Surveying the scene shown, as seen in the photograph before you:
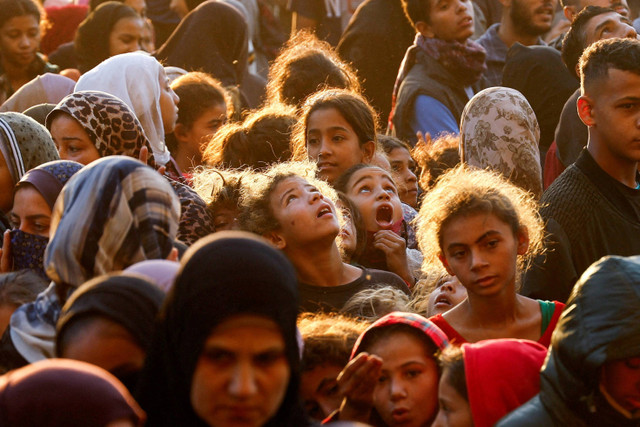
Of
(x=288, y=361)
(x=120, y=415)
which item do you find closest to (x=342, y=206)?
(x=288, y=361)

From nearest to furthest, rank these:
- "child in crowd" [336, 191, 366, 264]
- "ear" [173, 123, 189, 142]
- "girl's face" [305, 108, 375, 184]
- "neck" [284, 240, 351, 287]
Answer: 1. "neck" [284, 240, 351, 287]
2. "child in crowd" [336, 191, 366, 264]
3. "girl's face" [305, 108, 375, 184]
4. "ear" [173, 123, 189, 142]

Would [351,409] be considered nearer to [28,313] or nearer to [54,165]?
[28,313]

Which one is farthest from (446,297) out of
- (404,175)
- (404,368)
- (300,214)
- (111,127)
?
(404,175)

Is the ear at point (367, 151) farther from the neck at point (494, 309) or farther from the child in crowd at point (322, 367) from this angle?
the child in crowd at point (322, 367)

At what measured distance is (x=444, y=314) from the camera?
457cm

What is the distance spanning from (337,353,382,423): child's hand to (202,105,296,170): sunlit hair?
9.10 ft

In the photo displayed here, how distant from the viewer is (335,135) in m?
6.43

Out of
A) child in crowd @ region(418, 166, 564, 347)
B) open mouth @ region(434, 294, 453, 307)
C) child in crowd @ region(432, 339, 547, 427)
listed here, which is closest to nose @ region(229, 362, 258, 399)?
child in crowd @ region(432, 339, 547, 427)

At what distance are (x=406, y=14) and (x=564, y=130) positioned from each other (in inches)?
73.9

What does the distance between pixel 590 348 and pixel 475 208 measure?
148cm

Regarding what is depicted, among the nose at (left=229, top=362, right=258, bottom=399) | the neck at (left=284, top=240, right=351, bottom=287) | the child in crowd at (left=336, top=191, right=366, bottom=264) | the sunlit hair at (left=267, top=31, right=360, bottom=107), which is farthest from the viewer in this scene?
the sunlit hair at (left=267, top=31, right=360, bottom=107)

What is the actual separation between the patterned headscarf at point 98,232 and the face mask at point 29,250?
2.27 ft

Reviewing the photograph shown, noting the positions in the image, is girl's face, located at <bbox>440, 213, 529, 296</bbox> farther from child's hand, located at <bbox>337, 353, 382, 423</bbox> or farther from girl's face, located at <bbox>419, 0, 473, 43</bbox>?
girl's face, located at <bbox>419, 0, 473, 43</bbox>

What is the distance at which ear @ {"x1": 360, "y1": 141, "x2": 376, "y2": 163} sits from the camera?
6469 mm
